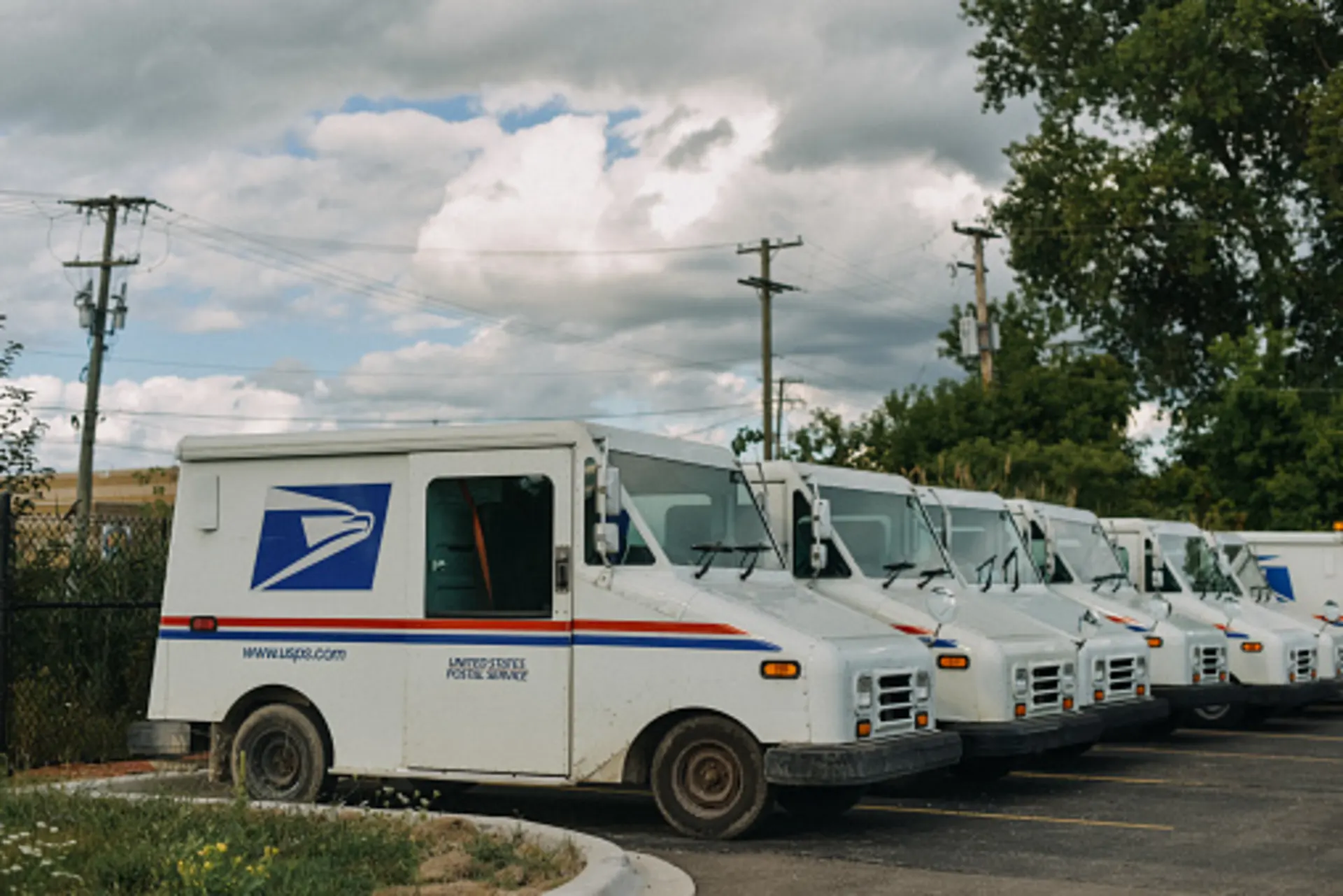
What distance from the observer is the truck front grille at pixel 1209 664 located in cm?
1739

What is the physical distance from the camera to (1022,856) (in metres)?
10.1

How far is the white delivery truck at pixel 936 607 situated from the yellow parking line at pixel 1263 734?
532 cm

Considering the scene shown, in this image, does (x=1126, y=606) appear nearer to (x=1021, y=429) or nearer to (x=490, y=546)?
(x=490, y=546)

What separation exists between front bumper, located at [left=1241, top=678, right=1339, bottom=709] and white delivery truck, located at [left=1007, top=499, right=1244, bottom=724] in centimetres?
49

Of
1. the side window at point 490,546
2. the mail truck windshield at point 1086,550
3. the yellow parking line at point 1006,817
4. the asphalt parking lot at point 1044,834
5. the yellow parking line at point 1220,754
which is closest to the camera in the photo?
the asphalt parking lot at point 1044,834

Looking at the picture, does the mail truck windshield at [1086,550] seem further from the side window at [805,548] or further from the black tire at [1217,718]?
the side window at [805,548]

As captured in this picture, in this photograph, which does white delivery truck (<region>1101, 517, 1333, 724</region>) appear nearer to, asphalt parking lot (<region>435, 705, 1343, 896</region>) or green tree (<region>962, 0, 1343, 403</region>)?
asphalt parking lot (<region>435, 705, 1343, 896</region>)

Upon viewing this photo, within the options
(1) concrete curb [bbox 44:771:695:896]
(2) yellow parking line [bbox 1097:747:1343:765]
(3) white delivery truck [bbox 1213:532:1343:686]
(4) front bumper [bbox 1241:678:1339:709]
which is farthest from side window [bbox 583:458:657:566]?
(3) white delivery truck [bbox 1213:532:1343:686]

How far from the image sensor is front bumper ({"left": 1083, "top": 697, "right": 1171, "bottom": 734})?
14164mm

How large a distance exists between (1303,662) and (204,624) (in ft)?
40.3

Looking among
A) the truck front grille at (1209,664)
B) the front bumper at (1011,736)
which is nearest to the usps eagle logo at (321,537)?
the front bumper at (1011,736)

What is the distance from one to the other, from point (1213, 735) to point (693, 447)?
9.05 meters

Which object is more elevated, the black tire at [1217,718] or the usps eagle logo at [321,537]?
the usps eagle logo at [321,537]

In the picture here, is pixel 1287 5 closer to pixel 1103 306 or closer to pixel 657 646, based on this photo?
pixel 1103 306
